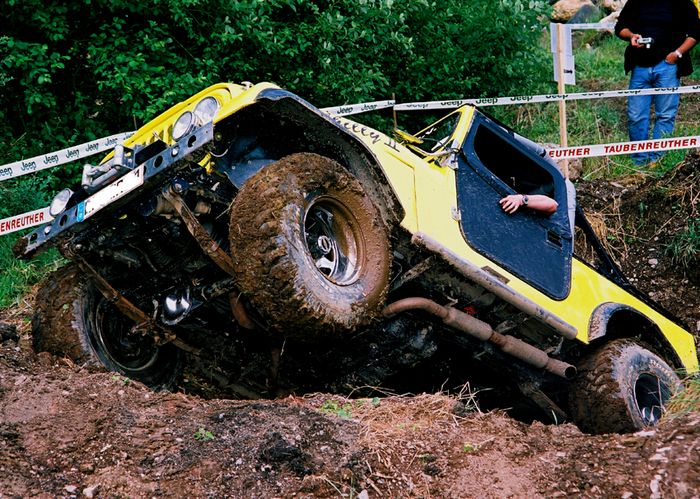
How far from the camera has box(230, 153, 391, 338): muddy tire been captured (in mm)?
4332

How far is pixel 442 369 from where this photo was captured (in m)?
6.20

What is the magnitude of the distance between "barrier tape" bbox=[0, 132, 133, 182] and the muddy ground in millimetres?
2628

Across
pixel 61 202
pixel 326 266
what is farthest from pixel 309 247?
pixel 61 202

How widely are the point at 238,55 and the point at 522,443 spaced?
539 cm

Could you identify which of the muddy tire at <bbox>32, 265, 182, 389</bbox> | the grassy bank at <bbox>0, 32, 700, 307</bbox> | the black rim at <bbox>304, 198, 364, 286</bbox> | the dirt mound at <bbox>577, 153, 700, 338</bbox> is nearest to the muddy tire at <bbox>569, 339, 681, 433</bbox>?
the black rim at <bbox>304, 198, 364, 286</bbox>

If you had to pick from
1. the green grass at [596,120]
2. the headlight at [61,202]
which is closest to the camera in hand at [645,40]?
the green grass at [596,120]

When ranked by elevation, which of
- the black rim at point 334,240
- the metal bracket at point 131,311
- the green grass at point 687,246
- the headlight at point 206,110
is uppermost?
the headlight at point 206,110

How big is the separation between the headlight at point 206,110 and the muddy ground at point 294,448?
1417mm

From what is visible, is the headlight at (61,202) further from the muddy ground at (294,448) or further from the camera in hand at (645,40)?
the camera in hand at (645,40)

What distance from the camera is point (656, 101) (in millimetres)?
9766

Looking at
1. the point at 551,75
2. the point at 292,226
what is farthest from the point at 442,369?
the point at 551,75

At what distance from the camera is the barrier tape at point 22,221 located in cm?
717

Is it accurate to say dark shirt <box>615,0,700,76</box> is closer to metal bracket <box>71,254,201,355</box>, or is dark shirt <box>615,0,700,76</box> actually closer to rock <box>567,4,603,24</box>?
metal bracket <box>71,254,201,355</box>

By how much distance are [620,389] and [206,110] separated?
3.33 metres
